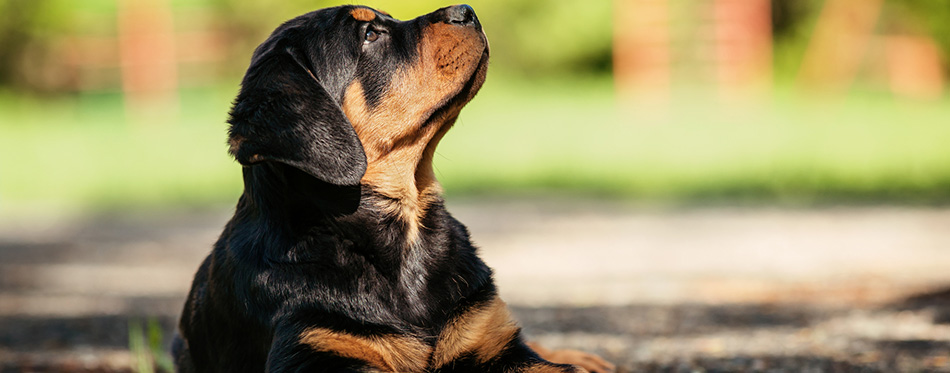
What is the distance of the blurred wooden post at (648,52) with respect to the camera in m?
22.0

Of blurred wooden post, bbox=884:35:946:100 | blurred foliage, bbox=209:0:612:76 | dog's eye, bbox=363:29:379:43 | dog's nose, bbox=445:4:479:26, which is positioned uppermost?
blurred foliage, bbox=209:0:612:76

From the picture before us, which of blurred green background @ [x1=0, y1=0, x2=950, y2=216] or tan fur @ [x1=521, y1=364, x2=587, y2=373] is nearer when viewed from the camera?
tan fur @ [x1=521, y1=364, x2=587, y2=373]

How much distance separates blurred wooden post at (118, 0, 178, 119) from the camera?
23.8 meters

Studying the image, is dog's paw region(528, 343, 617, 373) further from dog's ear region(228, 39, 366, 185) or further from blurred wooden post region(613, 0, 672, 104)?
blurred wooden post region(613, 0, 672, 104)

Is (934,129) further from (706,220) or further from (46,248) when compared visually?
(46,248)

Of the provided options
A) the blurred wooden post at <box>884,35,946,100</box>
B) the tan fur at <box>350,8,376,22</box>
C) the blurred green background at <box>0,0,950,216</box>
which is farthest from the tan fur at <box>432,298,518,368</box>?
the blurred wooden post at <box>884,35,946,100</box>

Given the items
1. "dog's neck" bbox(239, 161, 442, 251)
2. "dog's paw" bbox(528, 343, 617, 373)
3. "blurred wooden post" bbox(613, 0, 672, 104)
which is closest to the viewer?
"dog's neck" bbox(239, 161, 442, 251)

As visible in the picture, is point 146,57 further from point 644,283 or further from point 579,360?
point 579,360

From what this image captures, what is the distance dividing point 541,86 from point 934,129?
14911 mm

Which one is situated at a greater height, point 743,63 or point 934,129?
point 743,63

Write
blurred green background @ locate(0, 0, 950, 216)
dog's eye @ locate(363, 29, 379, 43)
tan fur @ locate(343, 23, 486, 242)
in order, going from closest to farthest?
tan fur @ locate(343, 23, 486, 242) < dog's eye @ locate(363, 29, 379, 43) < blurred green background @ locate(0, 0, 950, 216)

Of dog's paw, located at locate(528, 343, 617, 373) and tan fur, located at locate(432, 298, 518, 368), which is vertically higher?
tan fur, located at locate(432, 298, 518, 368)

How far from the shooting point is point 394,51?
3709 mm

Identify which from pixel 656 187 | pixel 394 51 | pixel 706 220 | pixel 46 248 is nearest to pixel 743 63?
pixel 656 187
